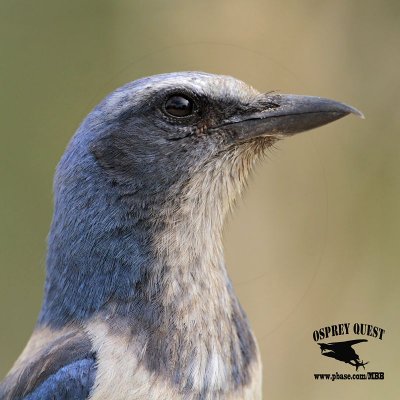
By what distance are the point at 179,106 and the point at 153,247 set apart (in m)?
0.70

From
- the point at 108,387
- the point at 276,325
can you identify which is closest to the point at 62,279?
the point at 108,387

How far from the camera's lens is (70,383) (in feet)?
12.3

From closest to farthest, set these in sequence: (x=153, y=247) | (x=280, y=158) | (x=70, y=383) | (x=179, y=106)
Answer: (x=70, y=383)
(x=153, y=247)
(x=179, y=106)
(x=280, y=158)

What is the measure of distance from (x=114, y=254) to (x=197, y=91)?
0.87 meters

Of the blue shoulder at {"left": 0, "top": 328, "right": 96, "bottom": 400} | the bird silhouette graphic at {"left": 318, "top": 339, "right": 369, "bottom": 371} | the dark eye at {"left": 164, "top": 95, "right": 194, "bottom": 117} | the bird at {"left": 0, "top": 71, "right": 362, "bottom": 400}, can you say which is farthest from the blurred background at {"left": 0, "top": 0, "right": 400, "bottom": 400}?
the blue shoulder at {"left": 0, "top": 328, "right": 96, "bottom": 400}

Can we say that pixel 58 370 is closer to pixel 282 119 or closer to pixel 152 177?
pixel 152 177

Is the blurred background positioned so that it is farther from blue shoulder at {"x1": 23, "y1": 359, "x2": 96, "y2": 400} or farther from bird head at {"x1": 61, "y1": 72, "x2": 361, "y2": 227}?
blue shoulder at {"x1": 23, "y1": 359, "x2": 96, "y2": 400}

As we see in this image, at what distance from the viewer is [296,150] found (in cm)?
739

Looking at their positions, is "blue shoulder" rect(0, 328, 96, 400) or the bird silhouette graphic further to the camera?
the bird silhouette graphic

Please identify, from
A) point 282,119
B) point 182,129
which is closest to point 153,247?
point 182,129

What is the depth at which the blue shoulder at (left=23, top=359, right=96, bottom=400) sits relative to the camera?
3.73m

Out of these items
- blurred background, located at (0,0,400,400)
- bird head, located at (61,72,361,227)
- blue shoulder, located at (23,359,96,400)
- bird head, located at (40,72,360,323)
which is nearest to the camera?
blue shoulder, located at (23,359,96,400)

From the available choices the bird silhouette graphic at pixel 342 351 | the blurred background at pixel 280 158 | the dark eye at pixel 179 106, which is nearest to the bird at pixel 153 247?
the dark eye at pixel 179 106

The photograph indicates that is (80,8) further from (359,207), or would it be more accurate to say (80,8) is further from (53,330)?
(53,330)
